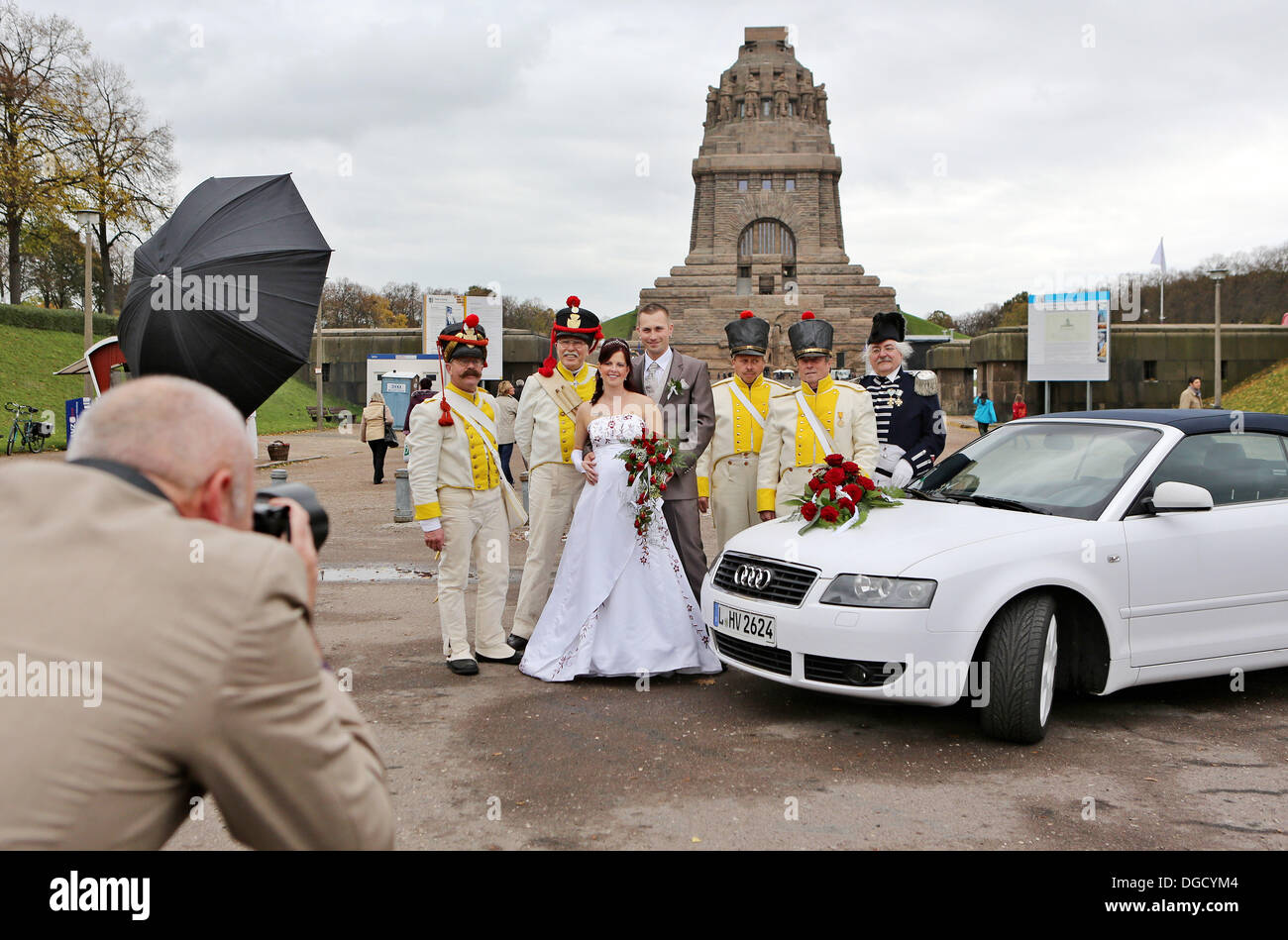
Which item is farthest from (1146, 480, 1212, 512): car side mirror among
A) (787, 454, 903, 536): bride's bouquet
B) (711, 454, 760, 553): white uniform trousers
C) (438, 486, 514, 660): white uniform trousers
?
(438, 486, 514, 660): white uniform trousers

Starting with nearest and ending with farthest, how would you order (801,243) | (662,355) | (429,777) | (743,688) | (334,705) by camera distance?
(334,705)
(429,777)
(743,688)
(662,355)
(801,243)

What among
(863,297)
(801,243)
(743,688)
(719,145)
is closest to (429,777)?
(743,688)

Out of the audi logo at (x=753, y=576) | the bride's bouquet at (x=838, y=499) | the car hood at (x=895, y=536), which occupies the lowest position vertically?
the audi logo at (x=753, y=576)

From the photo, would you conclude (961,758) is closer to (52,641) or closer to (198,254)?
(52,641)

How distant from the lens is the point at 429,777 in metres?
4.88

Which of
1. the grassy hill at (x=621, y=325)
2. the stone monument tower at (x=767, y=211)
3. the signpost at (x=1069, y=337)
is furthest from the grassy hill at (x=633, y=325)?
the signpost at (x=1069, y=337)

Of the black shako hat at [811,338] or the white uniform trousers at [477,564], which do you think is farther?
the black shako hat at [811,338]

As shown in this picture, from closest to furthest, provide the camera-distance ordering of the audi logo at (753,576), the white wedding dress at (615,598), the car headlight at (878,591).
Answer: the car headlight at (878,591)
the audi logo at (753,576)
the white wedding dress at (615,598)

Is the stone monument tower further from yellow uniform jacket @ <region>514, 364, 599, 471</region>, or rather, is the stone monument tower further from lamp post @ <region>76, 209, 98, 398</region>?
yellow uniform jacket @ <region>514, 364, 599, 471</region>

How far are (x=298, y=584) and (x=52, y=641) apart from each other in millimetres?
344

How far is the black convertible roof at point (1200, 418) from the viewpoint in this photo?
6145 millimetres

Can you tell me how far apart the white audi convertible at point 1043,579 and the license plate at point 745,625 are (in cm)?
1

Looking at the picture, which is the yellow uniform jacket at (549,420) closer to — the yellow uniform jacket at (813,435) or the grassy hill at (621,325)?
the yellow uniform jacket at (813,435)
